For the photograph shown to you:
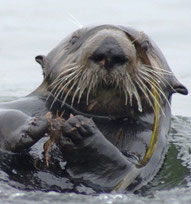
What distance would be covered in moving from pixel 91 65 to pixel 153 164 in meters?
1.03

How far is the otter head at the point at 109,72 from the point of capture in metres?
5.33

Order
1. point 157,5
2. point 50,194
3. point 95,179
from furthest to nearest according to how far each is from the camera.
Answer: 1. point 157,5
2. point 95,179
3. point 50,194

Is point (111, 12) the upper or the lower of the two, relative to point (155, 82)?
lower

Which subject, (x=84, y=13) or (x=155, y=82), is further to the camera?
(x=84, y=13)

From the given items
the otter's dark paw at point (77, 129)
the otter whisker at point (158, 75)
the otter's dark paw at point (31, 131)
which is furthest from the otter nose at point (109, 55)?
the otter's dark paw at point (31, 131)

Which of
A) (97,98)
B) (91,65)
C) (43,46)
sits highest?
(91,65)

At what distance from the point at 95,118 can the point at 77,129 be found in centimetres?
93

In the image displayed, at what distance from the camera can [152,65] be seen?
5984mm

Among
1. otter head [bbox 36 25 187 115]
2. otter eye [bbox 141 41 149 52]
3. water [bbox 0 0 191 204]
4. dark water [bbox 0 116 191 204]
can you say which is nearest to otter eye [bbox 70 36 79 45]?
otter head [bbox 36 25 187 115]

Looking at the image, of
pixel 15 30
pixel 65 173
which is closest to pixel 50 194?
pixel 65 173

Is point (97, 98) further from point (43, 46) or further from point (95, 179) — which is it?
point (43, 46)

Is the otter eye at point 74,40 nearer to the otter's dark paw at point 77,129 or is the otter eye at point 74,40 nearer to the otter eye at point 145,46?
the otter eye at point 145,46

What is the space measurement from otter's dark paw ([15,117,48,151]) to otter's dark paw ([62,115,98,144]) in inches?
6.6

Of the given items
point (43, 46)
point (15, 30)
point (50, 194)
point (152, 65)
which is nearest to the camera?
point (50, 194)
